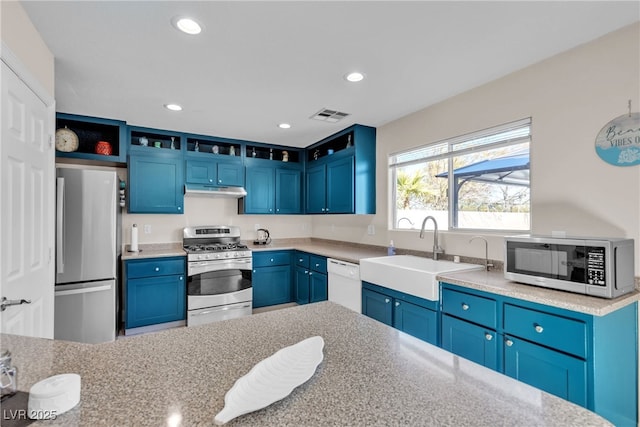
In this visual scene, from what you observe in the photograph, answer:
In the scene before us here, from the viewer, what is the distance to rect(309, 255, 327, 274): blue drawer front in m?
3.48

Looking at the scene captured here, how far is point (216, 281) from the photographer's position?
3.57m

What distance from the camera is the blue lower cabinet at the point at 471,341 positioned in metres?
1.82

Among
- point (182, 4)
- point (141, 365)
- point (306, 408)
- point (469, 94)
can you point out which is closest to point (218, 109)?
point (182, 4)

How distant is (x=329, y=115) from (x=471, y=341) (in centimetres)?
234

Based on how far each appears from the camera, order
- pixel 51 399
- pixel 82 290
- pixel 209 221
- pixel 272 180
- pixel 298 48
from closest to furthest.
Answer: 1. pixel 51 399
2. pixel 298 48
3. pixel 82 290
4. pixel 209 221
5. pixel 272 180

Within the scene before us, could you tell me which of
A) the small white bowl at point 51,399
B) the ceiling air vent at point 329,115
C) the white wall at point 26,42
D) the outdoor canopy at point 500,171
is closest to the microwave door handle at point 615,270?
the outdoor canopy at point 500,171

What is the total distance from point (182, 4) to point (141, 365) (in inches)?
63.4

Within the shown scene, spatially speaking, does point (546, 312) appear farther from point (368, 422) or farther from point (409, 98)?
point (409, 98)

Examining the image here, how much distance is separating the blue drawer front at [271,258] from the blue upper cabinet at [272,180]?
24.5 inches

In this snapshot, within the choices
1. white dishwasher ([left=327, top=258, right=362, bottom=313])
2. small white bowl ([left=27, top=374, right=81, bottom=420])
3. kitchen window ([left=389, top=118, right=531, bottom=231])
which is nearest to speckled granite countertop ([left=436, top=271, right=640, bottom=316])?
kitchen window ([left=389, top=118, right=531, bottom=231])

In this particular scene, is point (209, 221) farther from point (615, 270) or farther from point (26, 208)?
point (615, 270)

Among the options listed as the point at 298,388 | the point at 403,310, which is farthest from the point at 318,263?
the point at 298,388

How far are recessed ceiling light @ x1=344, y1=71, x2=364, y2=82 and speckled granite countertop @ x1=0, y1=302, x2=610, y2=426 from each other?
1800mm

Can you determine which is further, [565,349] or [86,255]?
[86,255]
